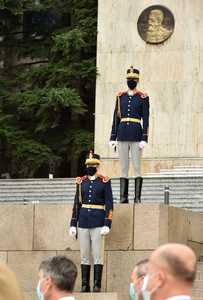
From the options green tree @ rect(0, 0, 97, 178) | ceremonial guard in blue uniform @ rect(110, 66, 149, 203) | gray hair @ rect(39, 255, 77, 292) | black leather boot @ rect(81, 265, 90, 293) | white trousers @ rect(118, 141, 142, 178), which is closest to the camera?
gray hair @ rect(39, 255, 77, 292)

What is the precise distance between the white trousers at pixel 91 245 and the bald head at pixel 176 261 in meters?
8.76

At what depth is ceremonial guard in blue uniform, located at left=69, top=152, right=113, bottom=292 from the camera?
526 inches

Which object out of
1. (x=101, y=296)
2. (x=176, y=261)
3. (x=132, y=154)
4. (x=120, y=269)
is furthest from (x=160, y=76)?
(x=176, y=261)

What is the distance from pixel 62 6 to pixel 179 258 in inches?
1028

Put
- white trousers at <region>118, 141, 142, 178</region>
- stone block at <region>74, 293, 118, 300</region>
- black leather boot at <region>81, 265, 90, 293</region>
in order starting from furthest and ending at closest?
white trousers at <region>118, 141, 142, 178</region> < black leather boot at <region>81, 265, 90, 293</region> < stone block at <region>74, 293, 118, 300</region>

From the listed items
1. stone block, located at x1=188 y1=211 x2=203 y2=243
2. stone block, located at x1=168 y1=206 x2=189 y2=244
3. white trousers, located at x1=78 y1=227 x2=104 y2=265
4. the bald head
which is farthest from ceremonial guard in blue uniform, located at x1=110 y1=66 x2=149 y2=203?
the bald head

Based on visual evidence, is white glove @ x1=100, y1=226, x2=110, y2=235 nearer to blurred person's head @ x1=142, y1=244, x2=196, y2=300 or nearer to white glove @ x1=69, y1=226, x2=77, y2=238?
white glove @ x1=69, y1=226, x2=77, y2=238

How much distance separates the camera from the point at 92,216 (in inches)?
526

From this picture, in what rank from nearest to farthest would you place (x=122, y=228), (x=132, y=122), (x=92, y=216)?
(x=92, y=216) → (x=122, y=228) → (x=132, y=122)

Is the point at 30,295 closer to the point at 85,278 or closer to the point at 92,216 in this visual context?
the point at 85,278

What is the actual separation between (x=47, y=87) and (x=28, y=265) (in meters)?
13.6

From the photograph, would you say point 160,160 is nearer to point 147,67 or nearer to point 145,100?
point 147,67

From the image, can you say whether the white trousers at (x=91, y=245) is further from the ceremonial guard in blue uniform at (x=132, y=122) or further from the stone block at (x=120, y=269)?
the ceremonial guard in blue uniform at (x=132, y=122)

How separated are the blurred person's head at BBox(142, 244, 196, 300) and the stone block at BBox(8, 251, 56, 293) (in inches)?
394
